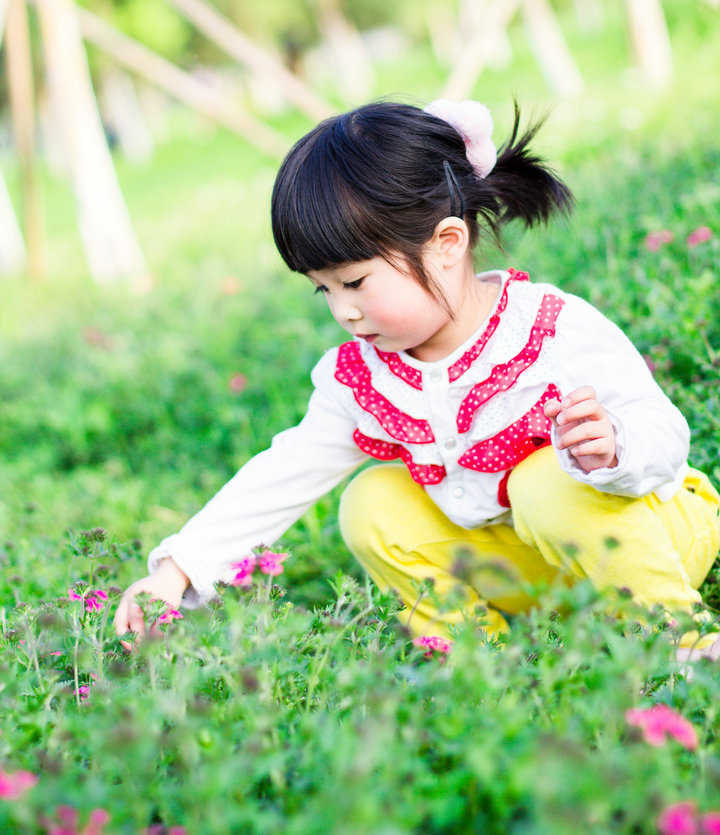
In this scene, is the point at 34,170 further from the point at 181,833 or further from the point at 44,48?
the point at 181,833

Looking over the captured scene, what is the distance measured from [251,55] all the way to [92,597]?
20.2 ft

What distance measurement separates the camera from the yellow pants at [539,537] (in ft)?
6.48

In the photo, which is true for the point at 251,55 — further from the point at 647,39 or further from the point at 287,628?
the point at 287,628

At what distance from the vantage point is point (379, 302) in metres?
2.05

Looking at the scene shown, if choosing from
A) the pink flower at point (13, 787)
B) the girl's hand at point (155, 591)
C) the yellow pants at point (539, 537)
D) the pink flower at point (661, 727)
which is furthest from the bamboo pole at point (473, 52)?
the pink flower at point (13, 787)

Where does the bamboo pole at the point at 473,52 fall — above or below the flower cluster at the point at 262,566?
above

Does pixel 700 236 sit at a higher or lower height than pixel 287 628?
higher

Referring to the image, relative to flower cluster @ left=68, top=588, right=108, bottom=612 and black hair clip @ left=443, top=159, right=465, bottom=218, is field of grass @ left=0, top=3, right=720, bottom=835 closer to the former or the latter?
flower cluster @ left=68, top=588, right=108, bottom=612

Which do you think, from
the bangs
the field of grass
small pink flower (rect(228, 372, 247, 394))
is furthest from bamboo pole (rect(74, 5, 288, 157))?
the bangs

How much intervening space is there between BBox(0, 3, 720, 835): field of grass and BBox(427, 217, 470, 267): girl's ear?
0.31 metres

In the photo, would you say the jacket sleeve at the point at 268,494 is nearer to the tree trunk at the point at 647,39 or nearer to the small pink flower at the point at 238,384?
the small pink flower at the point at 238,384

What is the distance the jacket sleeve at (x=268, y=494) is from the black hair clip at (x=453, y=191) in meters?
0.49

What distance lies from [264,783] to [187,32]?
30988 millimetres

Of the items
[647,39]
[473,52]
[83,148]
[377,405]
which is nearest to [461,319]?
[377,405]
